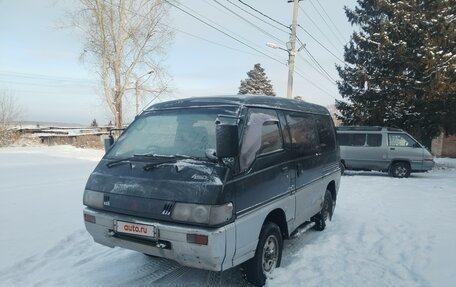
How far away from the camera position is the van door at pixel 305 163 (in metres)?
5.01

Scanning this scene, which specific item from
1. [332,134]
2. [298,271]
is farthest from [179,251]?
[332,134]

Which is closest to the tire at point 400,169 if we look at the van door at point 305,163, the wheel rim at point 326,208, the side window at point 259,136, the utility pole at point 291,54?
the utility pole at point 291,54

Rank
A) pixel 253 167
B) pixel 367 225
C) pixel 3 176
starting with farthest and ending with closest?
pixel 3 176
pixel 367 225
pixel 253 167

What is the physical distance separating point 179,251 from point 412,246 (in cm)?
412

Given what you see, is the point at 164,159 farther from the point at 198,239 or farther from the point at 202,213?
the point at 198,239

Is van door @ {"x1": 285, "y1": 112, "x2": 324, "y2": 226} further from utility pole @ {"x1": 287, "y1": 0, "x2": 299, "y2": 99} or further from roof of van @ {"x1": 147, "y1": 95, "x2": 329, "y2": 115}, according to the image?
utility pole @ {"x1": 287, "y1": 0, "x2": 299, "y2": 99}

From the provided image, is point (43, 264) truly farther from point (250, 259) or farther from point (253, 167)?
point (253, 167)

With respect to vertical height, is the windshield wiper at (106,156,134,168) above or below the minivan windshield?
Result: below

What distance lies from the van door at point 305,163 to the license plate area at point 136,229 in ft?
7.38

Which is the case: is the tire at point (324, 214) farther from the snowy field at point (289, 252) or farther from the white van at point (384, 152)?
the white van at point (384, 152)

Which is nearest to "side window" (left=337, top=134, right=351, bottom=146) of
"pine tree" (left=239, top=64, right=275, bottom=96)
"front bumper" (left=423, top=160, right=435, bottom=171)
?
"front bumper" (left=423, top=160, right=435, bottom=171)

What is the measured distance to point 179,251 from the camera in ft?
11.1

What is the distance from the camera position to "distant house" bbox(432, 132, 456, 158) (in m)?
25.1

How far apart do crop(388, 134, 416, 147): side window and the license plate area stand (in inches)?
525
